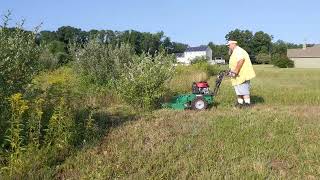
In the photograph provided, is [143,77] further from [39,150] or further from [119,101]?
[39,150]

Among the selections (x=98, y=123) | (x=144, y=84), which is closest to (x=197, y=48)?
(x=144, y=84)

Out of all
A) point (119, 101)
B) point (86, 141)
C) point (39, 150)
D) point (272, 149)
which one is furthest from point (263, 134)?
point (119, 101)

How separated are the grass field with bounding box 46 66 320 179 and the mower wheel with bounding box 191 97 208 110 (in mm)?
1362

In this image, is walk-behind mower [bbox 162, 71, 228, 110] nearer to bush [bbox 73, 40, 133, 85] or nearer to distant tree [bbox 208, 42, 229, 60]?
bush [bbox 73, 40, 133, 85]

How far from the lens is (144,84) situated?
1205 cm

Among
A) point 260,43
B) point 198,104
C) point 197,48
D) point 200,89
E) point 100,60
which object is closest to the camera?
point 198,104

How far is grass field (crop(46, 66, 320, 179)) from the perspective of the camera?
22.6 ft

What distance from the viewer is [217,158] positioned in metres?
7.46

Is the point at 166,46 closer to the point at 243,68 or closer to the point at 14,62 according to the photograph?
the point at 243,68

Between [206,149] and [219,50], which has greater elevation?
[206,149]

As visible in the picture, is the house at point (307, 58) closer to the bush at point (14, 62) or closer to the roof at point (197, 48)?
the roof at point (197, 48)

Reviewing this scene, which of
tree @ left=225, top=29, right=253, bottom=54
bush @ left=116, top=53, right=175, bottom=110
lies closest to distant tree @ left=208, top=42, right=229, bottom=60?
tree @ left=225, top=29, right=253, bottom=54

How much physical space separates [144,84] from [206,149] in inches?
179

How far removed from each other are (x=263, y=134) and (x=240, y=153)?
4.09 ft
